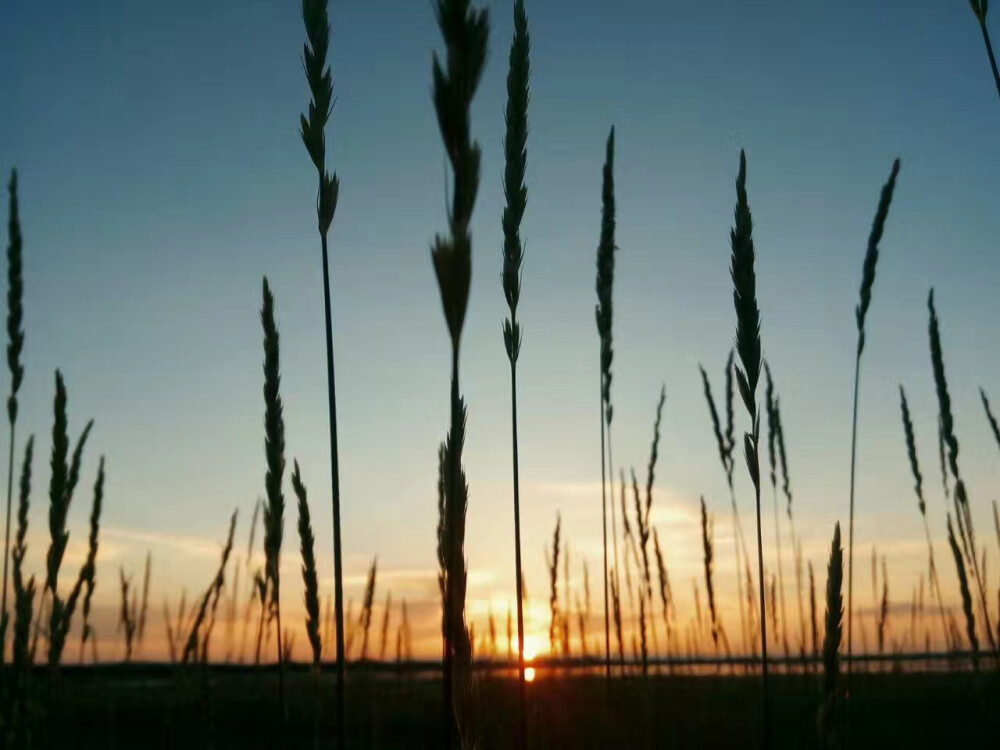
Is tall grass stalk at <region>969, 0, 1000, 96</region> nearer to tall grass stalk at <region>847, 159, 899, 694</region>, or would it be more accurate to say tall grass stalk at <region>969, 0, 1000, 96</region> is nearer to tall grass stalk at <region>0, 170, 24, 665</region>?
tall grass stalk at <region>847, 159, 899, 694</region>

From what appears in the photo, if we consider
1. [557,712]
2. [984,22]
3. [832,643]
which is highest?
[984,22]

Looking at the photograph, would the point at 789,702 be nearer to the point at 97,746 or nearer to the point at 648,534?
the point at 648,534

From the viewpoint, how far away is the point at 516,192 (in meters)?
1.94

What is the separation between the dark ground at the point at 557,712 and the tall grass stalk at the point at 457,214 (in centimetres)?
244

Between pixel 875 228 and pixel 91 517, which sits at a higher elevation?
pixel 875 228

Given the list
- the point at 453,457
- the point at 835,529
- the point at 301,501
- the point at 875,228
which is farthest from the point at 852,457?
the point at 453,457

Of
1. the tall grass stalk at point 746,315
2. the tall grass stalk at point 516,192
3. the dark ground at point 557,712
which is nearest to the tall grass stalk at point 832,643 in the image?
the tall grass stalk at point 746,315

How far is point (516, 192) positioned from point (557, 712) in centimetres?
397

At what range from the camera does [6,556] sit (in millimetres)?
3387

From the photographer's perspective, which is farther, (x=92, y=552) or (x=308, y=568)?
(x=92, y=552)

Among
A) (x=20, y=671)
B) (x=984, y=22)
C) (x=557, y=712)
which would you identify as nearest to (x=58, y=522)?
(x=20, y=671)

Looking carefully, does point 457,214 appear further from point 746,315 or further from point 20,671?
point 20,671

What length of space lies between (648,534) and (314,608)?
307 cm

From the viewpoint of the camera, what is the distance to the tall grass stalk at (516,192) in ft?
6.41
